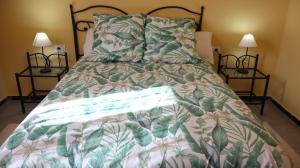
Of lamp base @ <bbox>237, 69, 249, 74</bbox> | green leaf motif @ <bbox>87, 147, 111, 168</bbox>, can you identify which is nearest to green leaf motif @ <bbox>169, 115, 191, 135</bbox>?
green leaf motif @ <bbox>87, 147, 111, 168</bbox>

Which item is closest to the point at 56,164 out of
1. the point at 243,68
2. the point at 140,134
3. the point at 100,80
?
the point at 140,134

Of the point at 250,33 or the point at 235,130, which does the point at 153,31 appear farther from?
the point at 235,130

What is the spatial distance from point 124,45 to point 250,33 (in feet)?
4.87

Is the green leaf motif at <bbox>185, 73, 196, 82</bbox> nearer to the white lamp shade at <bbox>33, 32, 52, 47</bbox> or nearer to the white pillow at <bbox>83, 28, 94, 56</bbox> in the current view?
the white pillow at <bbox>83, 28, 94, 56</bbox>

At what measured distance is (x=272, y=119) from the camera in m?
2.72

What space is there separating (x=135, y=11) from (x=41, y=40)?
1.04 m

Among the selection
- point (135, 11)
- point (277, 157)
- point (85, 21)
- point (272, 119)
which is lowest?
point (272, 119)

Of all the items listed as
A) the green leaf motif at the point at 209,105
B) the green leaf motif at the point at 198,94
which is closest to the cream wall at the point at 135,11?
the green leaf motif at the point at 198,94

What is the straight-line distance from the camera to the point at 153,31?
2465mm

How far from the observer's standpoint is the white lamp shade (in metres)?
2.61

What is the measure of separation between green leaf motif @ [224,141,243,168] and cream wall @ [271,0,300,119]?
182 cm

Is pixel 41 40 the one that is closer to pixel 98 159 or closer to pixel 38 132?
pixel 38 132

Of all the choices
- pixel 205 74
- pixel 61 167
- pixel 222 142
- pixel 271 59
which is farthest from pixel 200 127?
pixel 271 59

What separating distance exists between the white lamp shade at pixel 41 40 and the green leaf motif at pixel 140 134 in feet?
5.64
